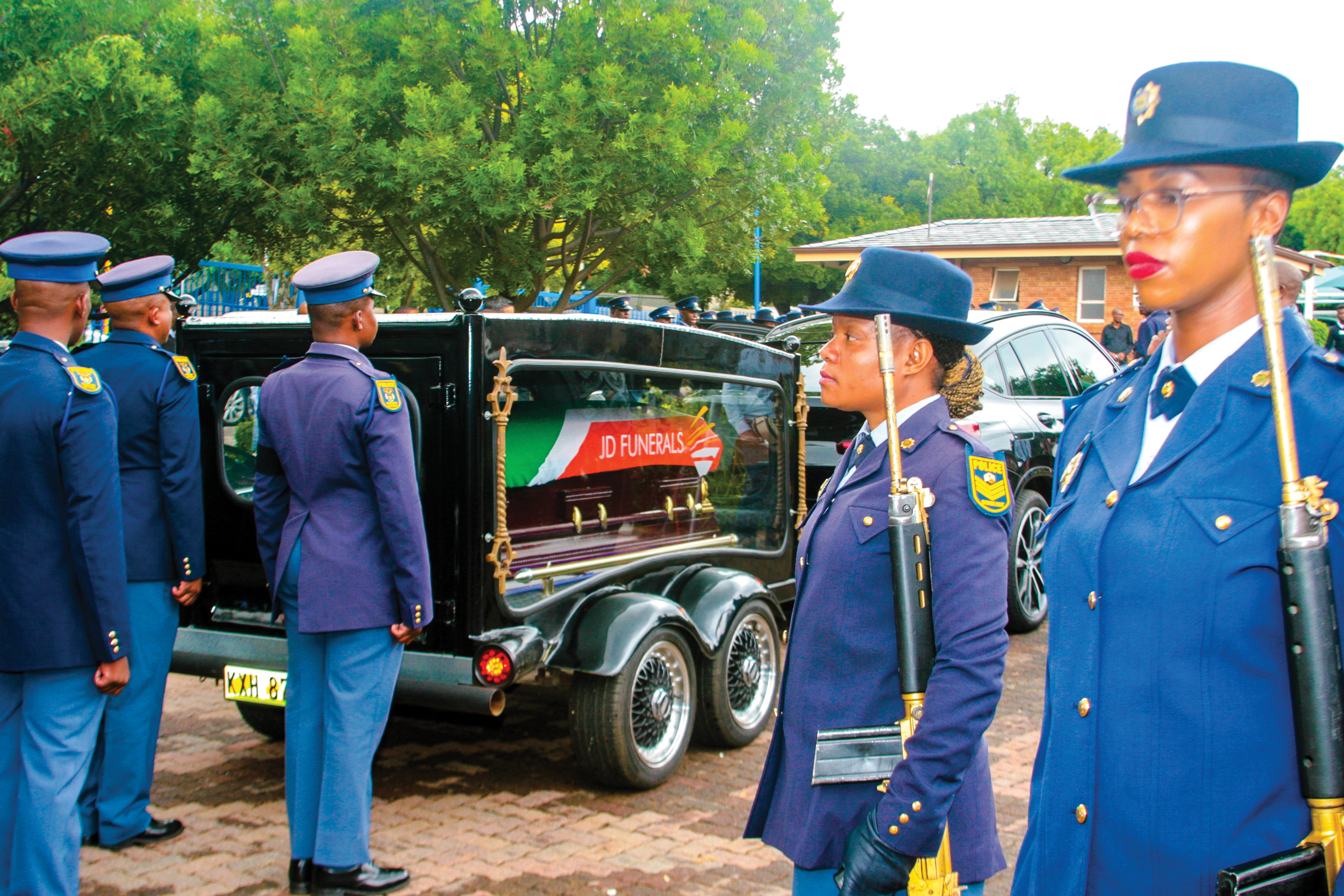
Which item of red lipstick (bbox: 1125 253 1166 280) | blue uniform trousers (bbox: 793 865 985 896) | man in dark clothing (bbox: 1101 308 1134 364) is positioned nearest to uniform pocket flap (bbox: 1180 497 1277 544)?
red lipstick (bbox: 1125 253 1166 280)

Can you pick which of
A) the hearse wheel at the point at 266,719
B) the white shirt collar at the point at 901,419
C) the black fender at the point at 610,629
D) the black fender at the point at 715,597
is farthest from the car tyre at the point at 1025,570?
the white shirt collar at the point at 901,419

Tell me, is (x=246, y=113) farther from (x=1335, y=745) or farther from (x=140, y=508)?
(x=1335, y=745)

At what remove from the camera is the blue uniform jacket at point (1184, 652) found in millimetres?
1586

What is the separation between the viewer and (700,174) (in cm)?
1153

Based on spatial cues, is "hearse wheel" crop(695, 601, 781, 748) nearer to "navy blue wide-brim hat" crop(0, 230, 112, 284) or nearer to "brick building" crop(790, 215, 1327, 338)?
"navy blue wide-brim hat" crop(0, 230, 112, 284)

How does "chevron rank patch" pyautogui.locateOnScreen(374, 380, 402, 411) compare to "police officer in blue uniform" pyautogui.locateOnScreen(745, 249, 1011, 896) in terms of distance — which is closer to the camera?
"police officer in blue uniform" pyautogui.locateOnScreen(745, 249, 1011, 896)

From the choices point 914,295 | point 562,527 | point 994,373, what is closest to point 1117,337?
point 994,373

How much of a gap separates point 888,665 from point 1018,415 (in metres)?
6.10

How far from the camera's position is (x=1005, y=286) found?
30.1m

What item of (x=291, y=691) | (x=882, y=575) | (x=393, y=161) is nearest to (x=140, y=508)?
(x=291, y=691)

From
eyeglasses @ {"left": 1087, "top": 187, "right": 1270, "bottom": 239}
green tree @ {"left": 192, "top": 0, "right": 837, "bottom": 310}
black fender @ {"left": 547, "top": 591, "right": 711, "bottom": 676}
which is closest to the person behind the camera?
eyeglasses @ {"left": 1087, "top": 187, "right": 1270, "bottom": 239}

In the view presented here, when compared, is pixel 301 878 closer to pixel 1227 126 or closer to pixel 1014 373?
pixel 1227 126

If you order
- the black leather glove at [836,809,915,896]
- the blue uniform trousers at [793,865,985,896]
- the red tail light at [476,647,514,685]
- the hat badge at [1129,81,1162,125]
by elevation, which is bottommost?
the red tail light at [476,647,514,685]

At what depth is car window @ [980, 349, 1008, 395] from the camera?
7.86 meters
